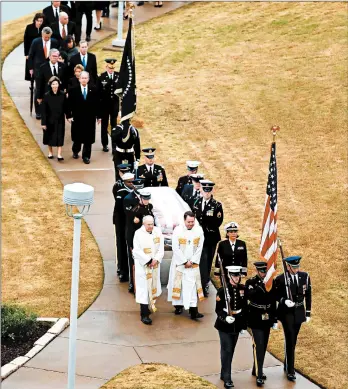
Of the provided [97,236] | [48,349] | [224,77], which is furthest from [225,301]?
[224,77]

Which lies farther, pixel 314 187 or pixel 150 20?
pixel 150 20

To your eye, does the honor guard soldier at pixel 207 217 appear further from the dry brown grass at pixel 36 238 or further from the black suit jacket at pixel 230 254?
the dry brown grass at pixel 36 238

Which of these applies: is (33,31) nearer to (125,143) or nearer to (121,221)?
(125,143)

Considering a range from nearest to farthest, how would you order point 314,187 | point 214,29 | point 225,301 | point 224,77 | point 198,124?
point 225,301, point 314,187, point 198,124, point 224,77, point 214,29

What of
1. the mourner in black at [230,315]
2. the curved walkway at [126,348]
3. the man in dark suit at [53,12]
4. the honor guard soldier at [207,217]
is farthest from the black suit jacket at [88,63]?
the mourner in black at [230,315]

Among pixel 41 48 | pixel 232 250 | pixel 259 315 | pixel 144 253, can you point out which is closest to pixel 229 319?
pixel 259 315

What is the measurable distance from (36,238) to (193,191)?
3.07 m

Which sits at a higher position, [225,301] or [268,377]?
[225,301]

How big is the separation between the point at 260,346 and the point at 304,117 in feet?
36.6

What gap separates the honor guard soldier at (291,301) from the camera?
49.1ft

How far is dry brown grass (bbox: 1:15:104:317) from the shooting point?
17.1 m

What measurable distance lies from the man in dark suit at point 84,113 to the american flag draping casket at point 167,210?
4.68 metres

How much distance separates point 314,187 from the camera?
2186 centimetres

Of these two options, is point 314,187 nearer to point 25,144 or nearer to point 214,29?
point 25,144
